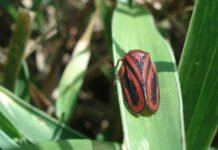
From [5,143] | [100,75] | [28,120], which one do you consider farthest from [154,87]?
[100,75]

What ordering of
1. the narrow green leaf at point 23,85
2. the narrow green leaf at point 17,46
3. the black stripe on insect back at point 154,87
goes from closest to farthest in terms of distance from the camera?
the black stripe on insect back at point 154,87, the narrow green leaf at point 17,46, the narrow green leaf at point 23,85

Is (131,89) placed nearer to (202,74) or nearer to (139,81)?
(139,81)

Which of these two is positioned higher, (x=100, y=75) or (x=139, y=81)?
(x=139, y=81)

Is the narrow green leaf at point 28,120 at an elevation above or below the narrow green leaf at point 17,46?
below

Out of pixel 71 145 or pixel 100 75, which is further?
pixel 100 75

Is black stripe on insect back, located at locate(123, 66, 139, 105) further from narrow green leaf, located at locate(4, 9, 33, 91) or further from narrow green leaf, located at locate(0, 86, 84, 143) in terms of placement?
narrow green leaf, located at locate(4, 9, 33, 91)

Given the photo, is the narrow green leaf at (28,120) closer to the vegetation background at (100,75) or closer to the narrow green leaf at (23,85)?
the vegetation background at (100,75)

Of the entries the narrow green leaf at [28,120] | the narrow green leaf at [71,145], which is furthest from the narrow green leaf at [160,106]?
the narrow green leaf at [28,120]
